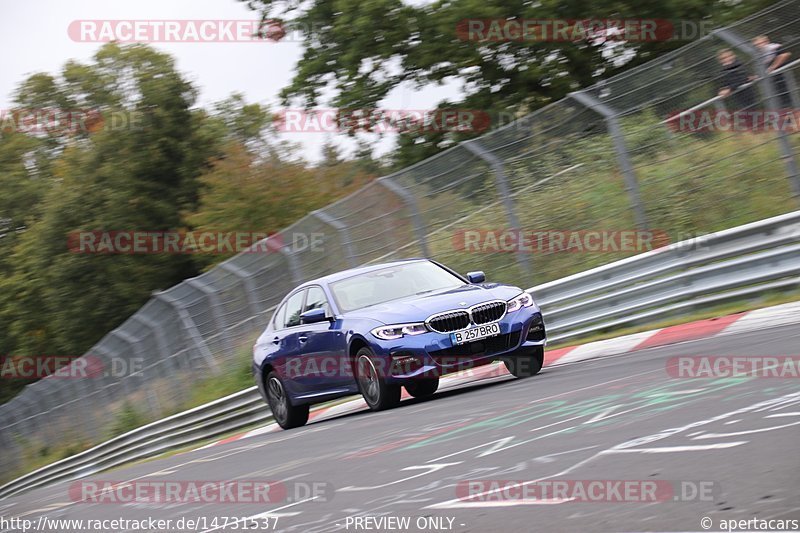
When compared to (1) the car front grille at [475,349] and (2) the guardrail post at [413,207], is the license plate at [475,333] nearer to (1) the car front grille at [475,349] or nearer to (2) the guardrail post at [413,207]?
(1) the car front grille at [475,349]

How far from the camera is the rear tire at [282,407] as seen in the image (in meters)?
13.8

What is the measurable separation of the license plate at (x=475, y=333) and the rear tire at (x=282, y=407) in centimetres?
307

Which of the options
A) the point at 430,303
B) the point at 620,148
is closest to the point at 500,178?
the point at 620,148

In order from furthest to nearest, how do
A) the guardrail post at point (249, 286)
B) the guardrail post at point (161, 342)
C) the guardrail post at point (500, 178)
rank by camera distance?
the guardrail post at point (161, 342), the guardrail post at point (249, 286), the guardrail post at point (500, 178)

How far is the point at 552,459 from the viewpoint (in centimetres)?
648

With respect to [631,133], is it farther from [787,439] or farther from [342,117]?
[342,117]

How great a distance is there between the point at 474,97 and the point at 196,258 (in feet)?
77.3

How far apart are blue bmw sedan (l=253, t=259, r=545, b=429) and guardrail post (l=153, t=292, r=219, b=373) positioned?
7.65 metres

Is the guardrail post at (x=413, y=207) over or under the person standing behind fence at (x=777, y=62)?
under

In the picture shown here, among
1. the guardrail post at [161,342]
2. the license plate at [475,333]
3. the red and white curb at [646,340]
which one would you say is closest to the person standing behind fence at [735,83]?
the red and white curb at [646,340]

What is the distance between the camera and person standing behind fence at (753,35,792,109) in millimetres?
Answer: 12523

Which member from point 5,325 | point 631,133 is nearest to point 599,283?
point 631,133

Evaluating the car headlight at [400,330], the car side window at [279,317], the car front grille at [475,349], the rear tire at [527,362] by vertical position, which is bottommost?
the rear tire at [527,362]

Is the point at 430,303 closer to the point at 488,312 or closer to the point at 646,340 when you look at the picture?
the point at 488,312
